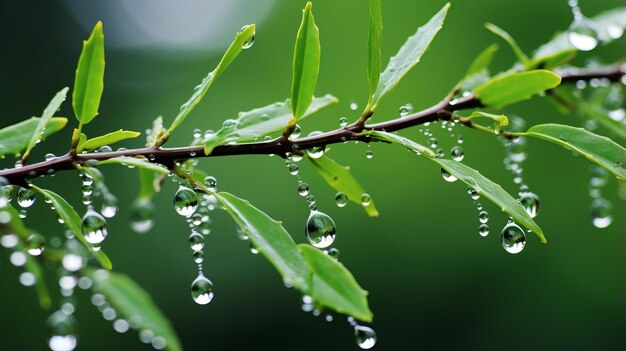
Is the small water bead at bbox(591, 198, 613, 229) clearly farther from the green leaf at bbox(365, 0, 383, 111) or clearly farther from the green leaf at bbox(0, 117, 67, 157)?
the green leaf at bbox(0, 117, 67, 157)

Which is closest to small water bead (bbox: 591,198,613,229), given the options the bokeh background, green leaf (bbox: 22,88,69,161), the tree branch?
the tree branch

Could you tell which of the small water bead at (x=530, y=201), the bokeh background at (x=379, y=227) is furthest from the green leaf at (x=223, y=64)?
the bokeh background at (x=379, y=227)

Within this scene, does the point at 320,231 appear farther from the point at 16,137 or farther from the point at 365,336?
the point at 16,137

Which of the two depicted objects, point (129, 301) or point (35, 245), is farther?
point (129, 301)

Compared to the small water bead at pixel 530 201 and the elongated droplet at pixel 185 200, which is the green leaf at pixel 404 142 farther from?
the small water bead at pixel 530 201

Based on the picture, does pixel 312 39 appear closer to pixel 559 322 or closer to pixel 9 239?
pixel 9 239

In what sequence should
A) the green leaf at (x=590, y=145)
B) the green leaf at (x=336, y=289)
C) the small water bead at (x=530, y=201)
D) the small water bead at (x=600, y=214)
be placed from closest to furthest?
the green leaf at (x=336, y=289) → the green leaf at (x=590, y=145) → the small water bead at (x=530, y=201) → the small water bead at (x=600, y=214)

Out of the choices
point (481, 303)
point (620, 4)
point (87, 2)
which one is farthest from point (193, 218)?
point (87, 2)

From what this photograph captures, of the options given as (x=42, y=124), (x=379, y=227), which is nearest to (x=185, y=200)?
(x=42, y=124)
